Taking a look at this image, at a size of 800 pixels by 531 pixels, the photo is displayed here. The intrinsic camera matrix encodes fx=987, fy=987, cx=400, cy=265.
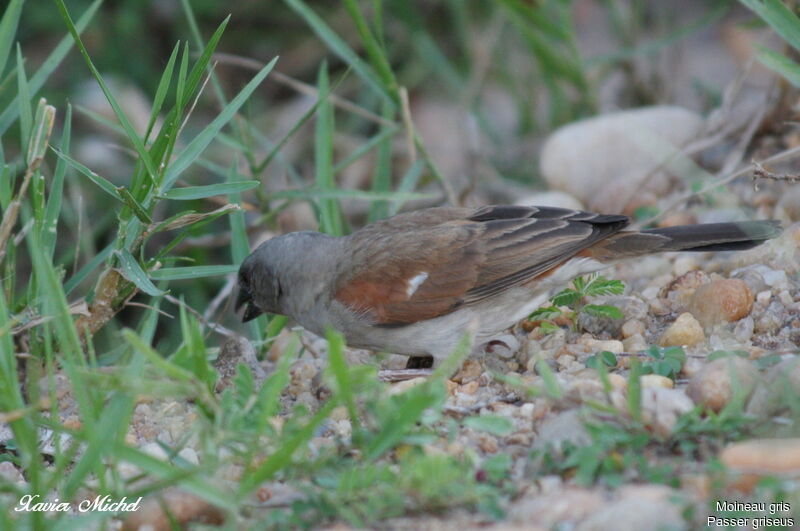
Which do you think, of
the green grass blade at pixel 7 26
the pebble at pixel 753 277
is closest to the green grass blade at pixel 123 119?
the green grass blade at pixel 7 26

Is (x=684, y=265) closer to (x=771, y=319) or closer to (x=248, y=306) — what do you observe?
(x=771, y=319)

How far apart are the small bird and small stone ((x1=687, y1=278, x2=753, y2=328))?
287 millimetres

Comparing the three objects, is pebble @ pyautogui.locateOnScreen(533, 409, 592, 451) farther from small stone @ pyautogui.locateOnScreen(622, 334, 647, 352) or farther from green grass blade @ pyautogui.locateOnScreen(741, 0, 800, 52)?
green grass blade @ pyautogui.locateOnScreen(741, 0, 800, 52)

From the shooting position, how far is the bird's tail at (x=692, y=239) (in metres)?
4.32

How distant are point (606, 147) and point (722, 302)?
214 cm

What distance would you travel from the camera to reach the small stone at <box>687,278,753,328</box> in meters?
4.10

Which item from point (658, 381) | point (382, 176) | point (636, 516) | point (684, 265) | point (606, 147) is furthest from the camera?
point (606, 147)

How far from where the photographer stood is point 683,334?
4020 mm

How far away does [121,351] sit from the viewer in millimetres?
4453

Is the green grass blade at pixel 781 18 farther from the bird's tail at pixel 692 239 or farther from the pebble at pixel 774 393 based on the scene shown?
the pebble at pixel 774 393

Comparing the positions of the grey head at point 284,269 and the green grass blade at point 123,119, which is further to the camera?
the grey head at point 284,269

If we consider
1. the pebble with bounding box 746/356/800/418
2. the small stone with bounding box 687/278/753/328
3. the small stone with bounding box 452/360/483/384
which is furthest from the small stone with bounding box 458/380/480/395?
the pebble with bounding box 746/356/800/418

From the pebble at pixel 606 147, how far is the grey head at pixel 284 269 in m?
1.80

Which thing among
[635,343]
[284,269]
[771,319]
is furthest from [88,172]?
[771,319]
